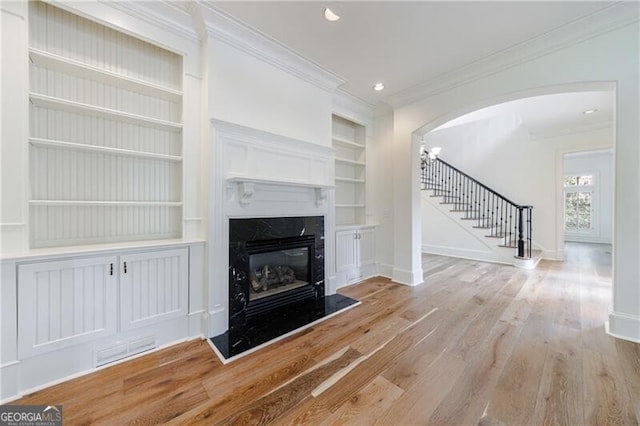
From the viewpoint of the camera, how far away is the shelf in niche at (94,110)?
1.88 meters

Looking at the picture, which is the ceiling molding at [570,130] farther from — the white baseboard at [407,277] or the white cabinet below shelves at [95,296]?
the white cabinet below shelves at [95,296]

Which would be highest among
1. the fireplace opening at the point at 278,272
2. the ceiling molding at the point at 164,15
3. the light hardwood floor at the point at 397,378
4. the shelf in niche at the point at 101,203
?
the ceiling molding at the point at 164,15

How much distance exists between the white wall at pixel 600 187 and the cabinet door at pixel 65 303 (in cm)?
1206

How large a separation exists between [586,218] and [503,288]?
→ 8466 millimetres

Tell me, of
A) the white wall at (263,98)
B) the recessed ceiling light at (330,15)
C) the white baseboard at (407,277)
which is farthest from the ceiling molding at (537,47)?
the white baseboard at (407,277)

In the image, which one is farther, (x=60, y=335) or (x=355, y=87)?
(x=355, y=87)

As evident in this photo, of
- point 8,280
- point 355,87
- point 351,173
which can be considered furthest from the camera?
point 351,173

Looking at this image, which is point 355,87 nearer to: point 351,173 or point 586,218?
point 351,173

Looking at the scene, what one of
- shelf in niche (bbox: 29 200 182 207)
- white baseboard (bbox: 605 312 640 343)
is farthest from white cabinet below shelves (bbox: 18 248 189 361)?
white baseboard (bbox: 605 312 640 343)

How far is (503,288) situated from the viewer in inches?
149

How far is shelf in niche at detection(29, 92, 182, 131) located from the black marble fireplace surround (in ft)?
3.89

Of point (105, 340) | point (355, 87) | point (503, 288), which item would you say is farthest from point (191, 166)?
point (503, 288)

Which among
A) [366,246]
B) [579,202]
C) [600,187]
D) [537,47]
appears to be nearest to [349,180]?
[366,246]

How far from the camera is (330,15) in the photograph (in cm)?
233
